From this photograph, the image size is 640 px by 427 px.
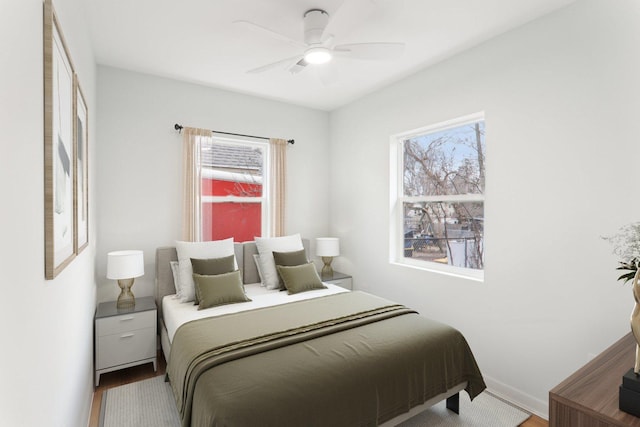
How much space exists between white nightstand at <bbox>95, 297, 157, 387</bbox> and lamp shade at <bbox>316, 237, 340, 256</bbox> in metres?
1.87

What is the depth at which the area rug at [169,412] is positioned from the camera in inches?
Result: 90.0

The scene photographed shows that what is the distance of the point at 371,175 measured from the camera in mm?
3900

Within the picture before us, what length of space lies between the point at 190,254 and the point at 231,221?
0.83 metres

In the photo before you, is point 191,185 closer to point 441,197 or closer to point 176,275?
point 176,275

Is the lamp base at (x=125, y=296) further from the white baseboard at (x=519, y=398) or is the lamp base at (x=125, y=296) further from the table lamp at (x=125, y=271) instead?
the white baseboard at (x=519, y=398)

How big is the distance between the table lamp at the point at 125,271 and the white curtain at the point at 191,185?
0.67m

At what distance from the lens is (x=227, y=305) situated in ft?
9.33

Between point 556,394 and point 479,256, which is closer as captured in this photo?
point 556,394

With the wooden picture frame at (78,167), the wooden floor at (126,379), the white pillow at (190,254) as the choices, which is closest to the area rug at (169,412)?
the wooden floor at (126,379)

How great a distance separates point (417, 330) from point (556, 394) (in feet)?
3.28

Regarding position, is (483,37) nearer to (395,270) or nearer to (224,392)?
(395,270)

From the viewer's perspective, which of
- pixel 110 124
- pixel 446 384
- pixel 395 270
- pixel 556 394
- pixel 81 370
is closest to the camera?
pixel 556 394

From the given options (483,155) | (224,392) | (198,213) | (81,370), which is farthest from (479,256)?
(81,370)

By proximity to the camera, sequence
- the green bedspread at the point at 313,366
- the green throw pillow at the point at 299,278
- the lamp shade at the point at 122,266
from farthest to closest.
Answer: the green throw pillow at the point at 299,278, the lamp shade at the point at 122,266, the green bedspread at the point at 313,366
